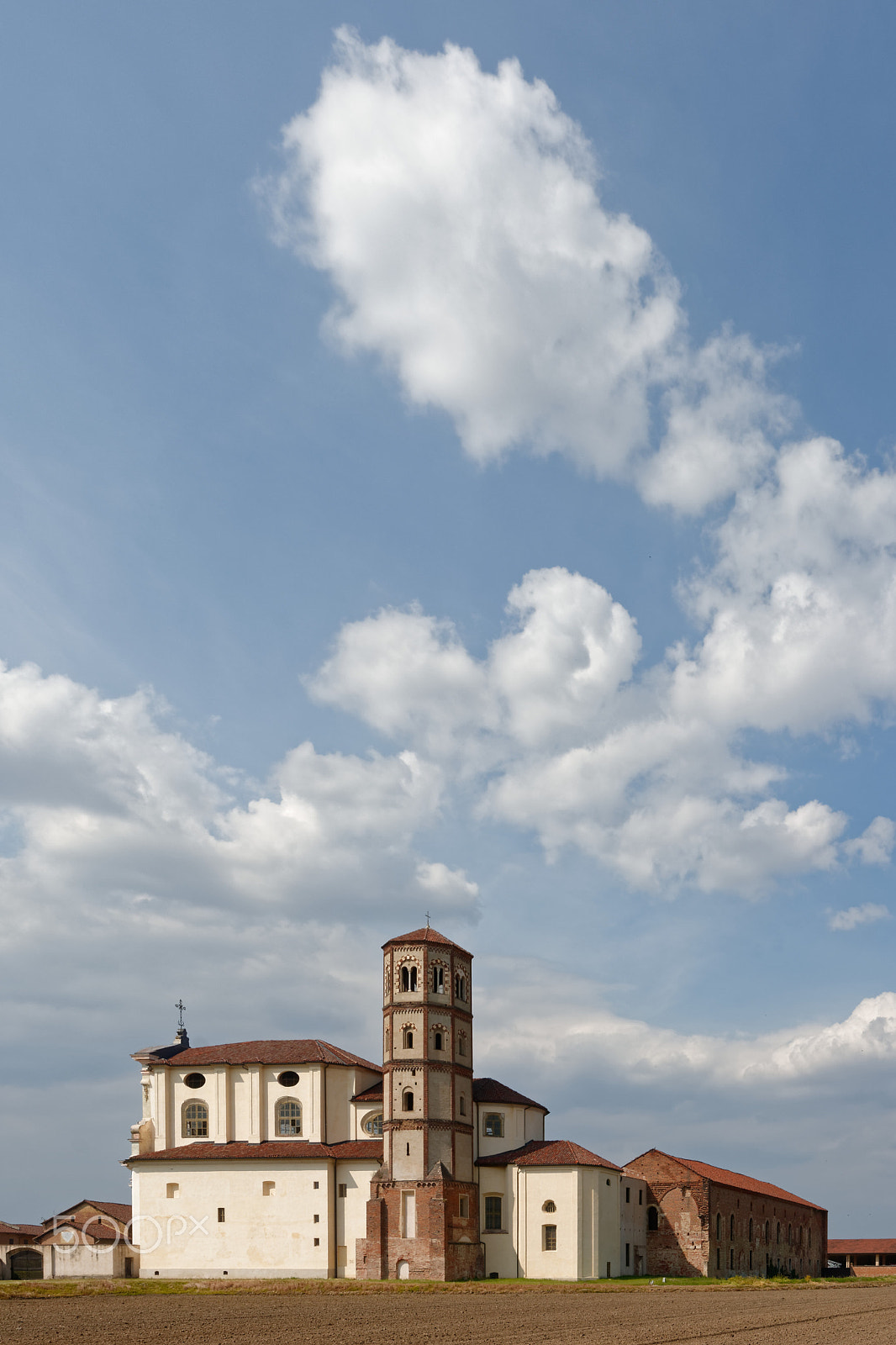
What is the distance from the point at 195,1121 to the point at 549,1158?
73.9 feet

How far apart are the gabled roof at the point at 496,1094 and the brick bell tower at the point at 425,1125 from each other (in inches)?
61.3

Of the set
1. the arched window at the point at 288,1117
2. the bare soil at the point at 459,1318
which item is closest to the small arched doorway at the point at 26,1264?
the arched window at the point at 288,1117

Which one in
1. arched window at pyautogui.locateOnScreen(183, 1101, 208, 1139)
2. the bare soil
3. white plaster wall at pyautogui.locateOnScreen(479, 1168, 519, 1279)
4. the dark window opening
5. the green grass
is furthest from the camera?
arched window at pyautogui.locateOnScreen(183, 1101, 208, 1139)

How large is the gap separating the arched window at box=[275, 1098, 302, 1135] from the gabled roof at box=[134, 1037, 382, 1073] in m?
2.40

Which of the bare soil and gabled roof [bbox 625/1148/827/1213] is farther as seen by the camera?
gabled roof [bbox 625/1148/827/1213]

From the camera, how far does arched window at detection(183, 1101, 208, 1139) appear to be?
251ft

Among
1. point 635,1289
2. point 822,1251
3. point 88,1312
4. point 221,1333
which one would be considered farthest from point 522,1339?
point 822,1251

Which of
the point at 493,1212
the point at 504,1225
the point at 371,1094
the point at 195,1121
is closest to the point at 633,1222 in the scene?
the point at 504,1225

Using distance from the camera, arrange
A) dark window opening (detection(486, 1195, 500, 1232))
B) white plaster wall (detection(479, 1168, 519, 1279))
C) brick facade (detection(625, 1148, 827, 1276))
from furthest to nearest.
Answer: brick facade (detection(625, 1148, 827, 1276))
dark window opening (detection(486, 1195, 500, 1232))
white plaster wall (detection(479, 1168, 519, 1279))

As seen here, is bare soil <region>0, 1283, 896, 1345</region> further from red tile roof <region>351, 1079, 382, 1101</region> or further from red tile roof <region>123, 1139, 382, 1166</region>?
red tile roof <region>351, 1079, 382, 1101</region>

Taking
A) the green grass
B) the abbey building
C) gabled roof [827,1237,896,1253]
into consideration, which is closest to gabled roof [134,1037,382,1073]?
the abbey building

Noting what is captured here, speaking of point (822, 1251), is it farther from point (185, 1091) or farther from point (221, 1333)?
point (221, 1333)

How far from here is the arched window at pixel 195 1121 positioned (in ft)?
251

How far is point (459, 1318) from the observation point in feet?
148
